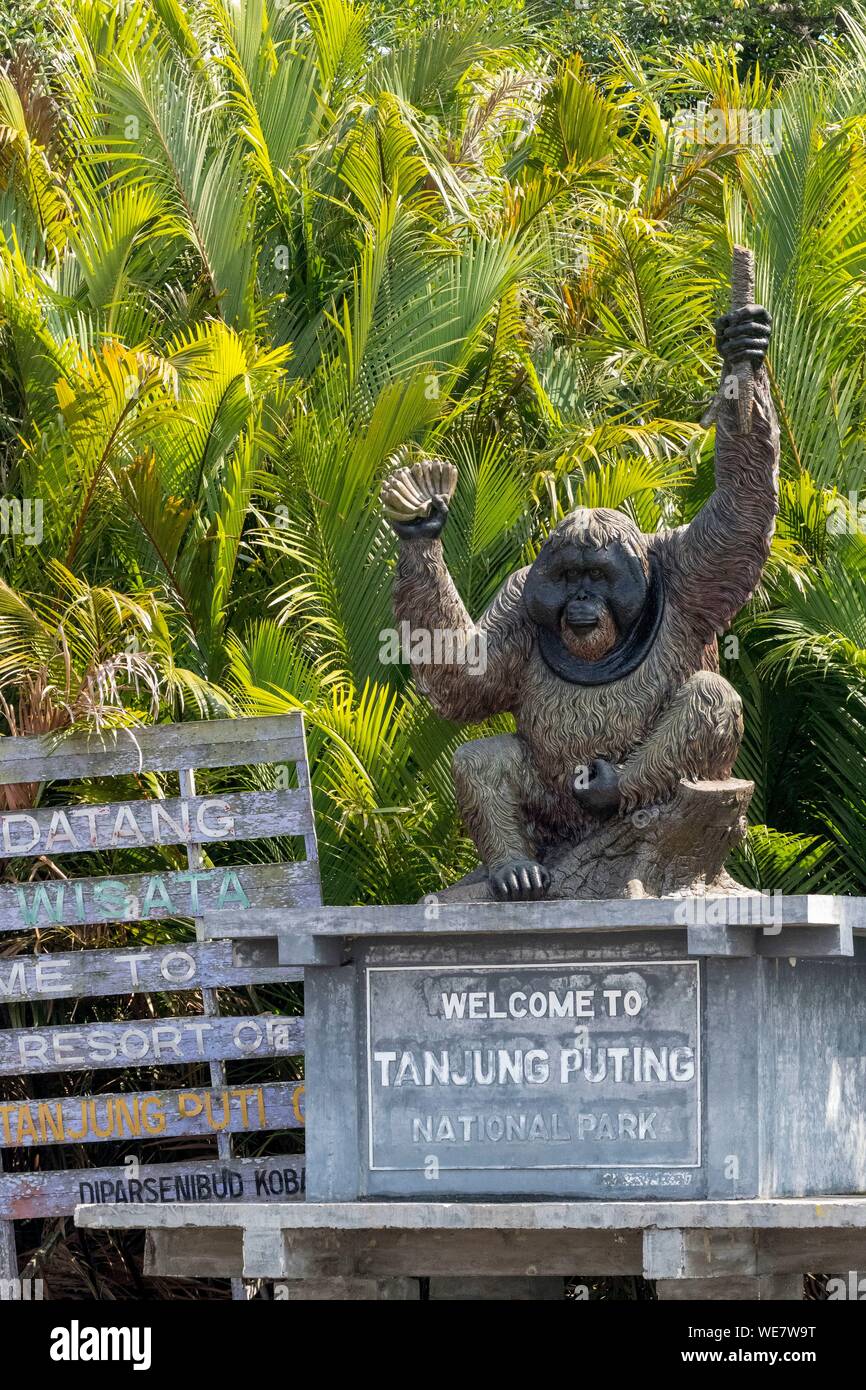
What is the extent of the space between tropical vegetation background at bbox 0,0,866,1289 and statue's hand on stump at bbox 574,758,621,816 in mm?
2106

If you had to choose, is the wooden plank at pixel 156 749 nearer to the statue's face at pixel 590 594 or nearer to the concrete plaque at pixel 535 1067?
the statue's face at pixel 590 594

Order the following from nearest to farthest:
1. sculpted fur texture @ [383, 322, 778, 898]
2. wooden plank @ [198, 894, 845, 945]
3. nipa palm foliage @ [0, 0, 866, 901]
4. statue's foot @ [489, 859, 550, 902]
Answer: wooden plank @ [198, 894, 845, 945] → statue's foot @ [489, 859, 550, 902] → sculpted fur texture @ [383, 322, 778, 898] → nipa palm foliage @ [0, 0, 866, 901]

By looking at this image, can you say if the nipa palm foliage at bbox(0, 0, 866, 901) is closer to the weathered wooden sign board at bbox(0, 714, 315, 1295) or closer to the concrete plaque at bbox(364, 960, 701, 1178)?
the weathered wooden sign board at bbox(0, 714, 315, 1295)

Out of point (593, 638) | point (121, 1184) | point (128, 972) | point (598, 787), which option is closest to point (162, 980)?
point (128, 972)

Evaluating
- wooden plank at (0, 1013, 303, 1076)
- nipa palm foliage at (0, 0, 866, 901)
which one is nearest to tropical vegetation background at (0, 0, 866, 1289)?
nipa palm foliage at (0, 0, 866, 901)

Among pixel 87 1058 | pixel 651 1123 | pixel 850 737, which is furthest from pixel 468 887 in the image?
pixel 850 737

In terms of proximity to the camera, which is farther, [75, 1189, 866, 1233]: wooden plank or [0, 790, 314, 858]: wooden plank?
[0, 790, 314, 858]: wooden plank

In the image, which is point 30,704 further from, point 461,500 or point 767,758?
point 767,758

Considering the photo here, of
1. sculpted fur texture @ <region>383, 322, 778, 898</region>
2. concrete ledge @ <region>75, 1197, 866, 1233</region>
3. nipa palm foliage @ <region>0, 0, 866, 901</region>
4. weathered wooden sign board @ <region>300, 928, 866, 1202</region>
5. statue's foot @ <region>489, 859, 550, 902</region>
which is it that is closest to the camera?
concrete ledge @ <region>75, 1197, 866, 1233</region>

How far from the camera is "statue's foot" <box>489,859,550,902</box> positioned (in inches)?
280

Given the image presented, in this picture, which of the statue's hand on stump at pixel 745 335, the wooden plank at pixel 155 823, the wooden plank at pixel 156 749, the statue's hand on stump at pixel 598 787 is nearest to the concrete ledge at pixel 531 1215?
the statue's hand on stump at pixel 598 787

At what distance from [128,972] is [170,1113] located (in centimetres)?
59

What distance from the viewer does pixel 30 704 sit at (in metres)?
→ 9.47

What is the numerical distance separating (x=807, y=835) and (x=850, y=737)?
533mm
